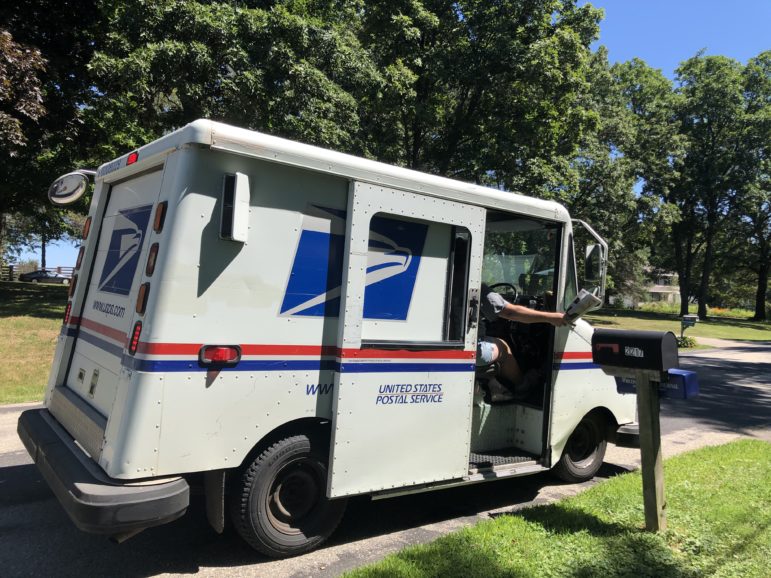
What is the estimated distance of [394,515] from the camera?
4.46 meters

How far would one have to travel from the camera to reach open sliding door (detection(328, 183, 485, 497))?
3613 mm

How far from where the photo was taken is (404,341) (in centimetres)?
390

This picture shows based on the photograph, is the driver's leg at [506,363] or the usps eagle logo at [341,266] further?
the driver's leg at [506,363]

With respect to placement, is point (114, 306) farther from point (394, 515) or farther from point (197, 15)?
point (197, 15)

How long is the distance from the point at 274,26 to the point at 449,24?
8.57 meters

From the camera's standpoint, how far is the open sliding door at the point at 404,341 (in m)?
3.61

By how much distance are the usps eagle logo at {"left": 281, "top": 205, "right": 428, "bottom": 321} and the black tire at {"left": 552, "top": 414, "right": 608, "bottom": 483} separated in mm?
2629

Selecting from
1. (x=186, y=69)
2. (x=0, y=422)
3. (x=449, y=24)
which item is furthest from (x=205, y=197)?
(x=449, y=24)

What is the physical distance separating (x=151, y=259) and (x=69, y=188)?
1747 millimetres

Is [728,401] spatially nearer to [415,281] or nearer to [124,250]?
[415,281]

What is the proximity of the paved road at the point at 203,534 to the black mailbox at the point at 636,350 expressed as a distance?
1602mm

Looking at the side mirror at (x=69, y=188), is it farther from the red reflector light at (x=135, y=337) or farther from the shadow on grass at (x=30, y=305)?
the shadow on grass at (x=30, y=305)

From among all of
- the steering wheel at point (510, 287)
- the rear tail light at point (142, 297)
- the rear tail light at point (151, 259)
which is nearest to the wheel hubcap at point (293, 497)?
the rear tail light at point (142, 297)

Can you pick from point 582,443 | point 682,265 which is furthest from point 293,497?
point 682,265
